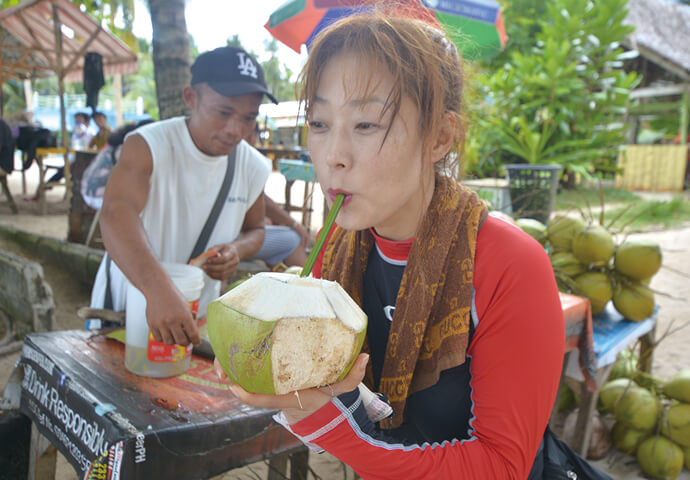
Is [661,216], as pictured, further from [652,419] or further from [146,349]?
[146,349]

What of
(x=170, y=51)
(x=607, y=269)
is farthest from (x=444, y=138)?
(x=170, y=51)

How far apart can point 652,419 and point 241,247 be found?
2.06 m

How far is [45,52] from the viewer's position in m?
8.23

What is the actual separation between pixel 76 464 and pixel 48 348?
42 cm

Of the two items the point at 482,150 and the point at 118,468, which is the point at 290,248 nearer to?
the point at 118,468

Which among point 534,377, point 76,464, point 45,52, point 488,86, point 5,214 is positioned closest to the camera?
point 534,377

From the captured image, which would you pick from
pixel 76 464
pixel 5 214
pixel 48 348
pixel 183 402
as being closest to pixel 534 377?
pixel 183 402

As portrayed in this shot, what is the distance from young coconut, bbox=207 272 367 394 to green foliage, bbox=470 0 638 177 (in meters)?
8.67

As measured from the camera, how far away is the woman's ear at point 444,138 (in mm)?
942

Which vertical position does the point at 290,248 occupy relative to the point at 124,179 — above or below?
below

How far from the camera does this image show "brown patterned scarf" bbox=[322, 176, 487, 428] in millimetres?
938

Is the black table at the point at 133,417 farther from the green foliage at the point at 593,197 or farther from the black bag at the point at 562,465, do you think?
the green foliage at the point at 593,197

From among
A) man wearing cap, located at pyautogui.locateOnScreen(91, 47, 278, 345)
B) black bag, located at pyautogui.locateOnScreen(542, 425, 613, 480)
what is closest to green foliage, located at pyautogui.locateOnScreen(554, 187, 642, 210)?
man wearing cap, located at pyautogui.locateOnScreen(91, 47, 278, 345)

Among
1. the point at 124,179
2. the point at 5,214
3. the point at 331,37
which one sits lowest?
the point at 5,214
